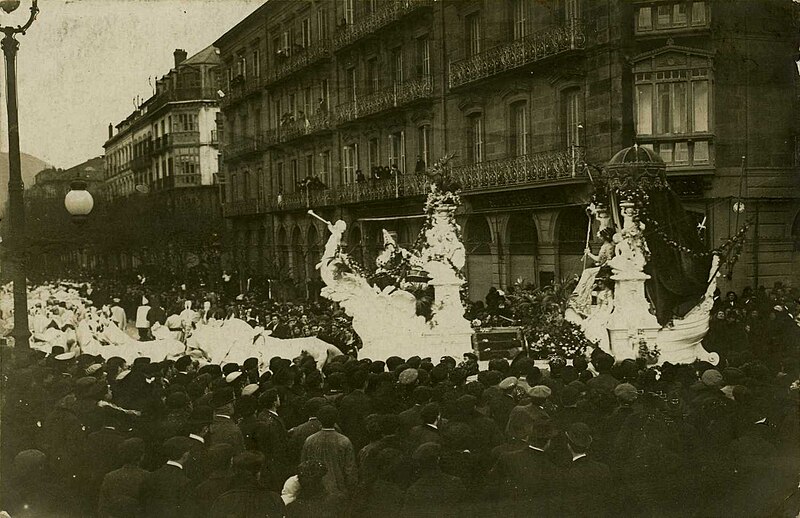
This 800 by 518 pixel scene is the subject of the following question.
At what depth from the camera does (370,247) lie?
14.4 meters

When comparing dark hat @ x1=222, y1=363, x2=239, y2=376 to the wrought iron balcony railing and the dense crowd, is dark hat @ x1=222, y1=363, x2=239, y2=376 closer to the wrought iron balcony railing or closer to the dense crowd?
the dense crowd

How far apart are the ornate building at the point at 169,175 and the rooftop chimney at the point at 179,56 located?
0.05 meters

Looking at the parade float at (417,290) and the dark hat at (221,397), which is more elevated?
the parade float at (417,290)

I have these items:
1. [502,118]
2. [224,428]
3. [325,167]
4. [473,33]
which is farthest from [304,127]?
[224,428]

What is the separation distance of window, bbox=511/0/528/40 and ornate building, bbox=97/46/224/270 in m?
5.62

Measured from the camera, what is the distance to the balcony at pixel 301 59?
48.6ft

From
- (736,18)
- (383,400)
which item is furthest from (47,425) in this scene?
(736,18)

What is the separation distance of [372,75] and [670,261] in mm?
6806

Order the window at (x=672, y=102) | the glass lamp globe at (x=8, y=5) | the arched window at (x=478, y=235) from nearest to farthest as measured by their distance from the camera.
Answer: the glass lamp globe at (x=8, y=5), the window at (x=672, y=102), the arched window at (x=478, y=235)

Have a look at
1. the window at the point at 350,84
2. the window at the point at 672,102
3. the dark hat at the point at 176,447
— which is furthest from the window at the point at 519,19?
the dark hat at the point at 176,447

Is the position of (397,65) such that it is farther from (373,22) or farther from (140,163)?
(140,163)

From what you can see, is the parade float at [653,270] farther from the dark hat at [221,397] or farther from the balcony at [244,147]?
the balcony at [244,147]

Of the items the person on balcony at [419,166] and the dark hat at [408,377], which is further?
the person on balcony at [419,166]

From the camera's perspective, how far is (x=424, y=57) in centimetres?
1463
